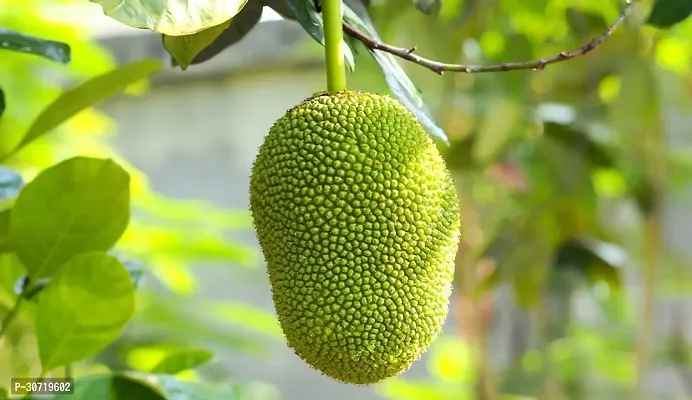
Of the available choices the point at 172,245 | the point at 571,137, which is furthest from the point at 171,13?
the point at 172,245

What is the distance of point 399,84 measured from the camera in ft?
1.33

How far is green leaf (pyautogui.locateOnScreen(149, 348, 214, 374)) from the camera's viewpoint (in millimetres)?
535

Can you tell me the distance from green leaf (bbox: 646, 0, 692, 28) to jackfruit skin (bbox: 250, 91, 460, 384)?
0.72 ft

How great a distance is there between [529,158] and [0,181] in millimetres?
735

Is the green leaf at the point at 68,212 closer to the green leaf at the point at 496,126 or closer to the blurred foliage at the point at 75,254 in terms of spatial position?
the blurred foliage at the point at 75,254

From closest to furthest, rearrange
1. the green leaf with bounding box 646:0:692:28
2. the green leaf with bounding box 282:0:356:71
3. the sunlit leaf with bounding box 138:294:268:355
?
the green leaf with bounding box 282:0:356:71, the green leaf with bounding box 646:0:692:28, the sunlit leaf with bounding box 138:294:268:355

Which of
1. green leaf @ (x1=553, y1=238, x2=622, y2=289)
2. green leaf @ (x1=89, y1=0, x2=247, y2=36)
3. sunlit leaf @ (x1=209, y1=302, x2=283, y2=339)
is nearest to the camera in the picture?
green leaf @ (x1=89, y1=0, x2=247, y2=36)

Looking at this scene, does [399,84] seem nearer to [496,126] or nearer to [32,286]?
[32,286]

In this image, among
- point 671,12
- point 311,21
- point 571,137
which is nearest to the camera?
point 311,21

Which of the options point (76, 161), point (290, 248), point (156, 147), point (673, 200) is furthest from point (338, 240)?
point (156, 147)

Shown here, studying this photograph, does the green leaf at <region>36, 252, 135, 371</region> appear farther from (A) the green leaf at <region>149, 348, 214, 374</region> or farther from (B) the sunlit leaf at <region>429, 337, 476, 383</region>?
(B) the sunlit leaf at <region>429, 337, 476, 383</region>

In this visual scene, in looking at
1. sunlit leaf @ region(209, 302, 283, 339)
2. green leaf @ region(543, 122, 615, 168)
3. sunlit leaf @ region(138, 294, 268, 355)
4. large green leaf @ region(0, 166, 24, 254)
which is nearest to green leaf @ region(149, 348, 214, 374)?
large green leaf @ region(0, 166, 24, 254)

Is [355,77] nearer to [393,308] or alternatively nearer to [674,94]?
[393,308]

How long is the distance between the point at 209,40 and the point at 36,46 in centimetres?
14
